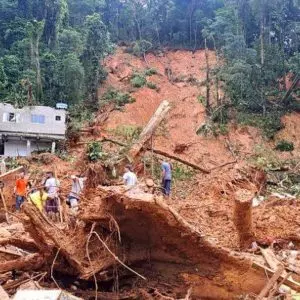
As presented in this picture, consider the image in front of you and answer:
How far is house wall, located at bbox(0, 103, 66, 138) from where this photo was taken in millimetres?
27234

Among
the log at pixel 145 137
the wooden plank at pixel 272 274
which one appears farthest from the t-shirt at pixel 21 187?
the wooden plank at pixel 272 274

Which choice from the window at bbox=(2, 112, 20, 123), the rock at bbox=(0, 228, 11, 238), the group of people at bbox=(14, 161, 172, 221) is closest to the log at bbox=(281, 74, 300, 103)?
the window at bbox=(2, 112, 20, 123)

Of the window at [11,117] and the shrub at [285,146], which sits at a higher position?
the window at [11,117]

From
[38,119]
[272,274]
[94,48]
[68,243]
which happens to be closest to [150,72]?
[94,48]

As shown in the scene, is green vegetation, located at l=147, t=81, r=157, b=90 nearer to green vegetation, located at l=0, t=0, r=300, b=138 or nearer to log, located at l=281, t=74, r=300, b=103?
green vegetation, located at l=0, t=0, r=300, b=138

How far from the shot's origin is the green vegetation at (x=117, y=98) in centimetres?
3541

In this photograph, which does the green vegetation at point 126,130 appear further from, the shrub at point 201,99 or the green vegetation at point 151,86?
the green vegetation at point 151,86

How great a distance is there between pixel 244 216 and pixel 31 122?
22097 millimetres

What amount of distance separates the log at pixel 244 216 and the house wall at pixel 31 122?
838 inches

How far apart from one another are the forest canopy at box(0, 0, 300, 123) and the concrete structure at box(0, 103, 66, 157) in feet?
4.58

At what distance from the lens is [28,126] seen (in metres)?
27.4

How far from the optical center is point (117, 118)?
33.2 m

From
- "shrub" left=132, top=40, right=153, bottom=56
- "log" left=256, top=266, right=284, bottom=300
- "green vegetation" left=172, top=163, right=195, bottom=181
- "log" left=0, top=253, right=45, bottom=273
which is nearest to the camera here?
"log" left=256, top=266, right=284, bottom=300

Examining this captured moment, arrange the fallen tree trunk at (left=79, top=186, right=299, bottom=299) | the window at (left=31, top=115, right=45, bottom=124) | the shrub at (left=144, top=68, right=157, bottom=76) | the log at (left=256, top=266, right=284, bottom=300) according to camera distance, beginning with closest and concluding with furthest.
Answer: the log at (left=256, top=266, right=284, bottom=300) < the fallen tree trunk at (left=79, top=186, right=299, bottom=299) < the window at (left=31, top=115, right=45, bottom=124) < the shrub at (left=144, top=68, right=157, bottom=76)
